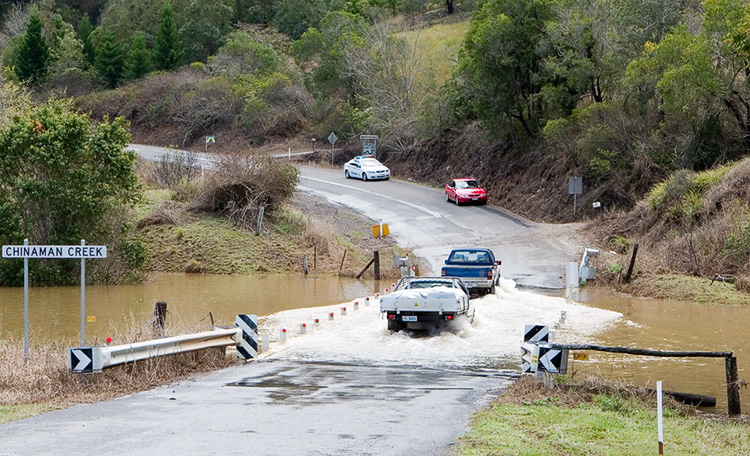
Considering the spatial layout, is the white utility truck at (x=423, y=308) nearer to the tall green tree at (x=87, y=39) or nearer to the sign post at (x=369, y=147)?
the sign post at (x=369, y=147)

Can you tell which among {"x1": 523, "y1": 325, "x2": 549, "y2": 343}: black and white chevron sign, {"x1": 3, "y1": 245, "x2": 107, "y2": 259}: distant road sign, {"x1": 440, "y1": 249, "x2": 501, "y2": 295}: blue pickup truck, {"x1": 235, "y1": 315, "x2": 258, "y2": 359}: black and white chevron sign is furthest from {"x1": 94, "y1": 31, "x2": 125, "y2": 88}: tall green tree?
{"x1": 523, "y1": 325, "x2": 549, "y2": 343}: black and white chevron sign

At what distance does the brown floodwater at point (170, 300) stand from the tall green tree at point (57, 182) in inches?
83.5

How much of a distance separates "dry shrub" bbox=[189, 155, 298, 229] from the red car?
1047 cm

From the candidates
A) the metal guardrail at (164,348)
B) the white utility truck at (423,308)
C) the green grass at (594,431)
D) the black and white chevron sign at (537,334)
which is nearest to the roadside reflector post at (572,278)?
the white utility truck at (423,308)

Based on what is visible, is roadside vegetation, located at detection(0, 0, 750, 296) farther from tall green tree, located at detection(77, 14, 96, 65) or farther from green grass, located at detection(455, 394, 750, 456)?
green grass, located at detection(455, 394, 750, 456)

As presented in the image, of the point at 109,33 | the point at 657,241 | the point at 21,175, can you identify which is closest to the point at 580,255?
the point at 657,241

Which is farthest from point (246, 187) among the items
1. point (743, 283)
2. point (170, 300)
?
point (743, 283)

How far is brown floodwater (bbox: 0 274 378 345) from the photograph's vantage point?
25.3 m

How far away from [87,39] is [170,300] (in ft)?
236

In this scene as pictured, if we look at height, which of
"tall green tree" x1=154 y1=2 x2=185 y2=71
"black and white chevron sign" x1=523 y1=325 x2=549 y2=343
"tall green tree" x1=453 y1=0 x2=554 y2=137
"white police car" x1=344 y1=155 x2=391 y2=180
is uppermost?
"tall green tree" x1=154 y1=2 x2=185 y2=71

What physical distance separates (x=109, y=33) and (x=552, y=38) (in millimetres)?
58675

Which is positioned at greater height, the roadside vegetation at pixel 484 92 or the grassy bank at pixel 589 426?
the roadside vegetation at pixel 484 92

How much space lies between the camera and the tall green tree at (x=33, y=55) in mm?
88562

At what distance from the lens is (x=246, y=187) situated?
45156mm
